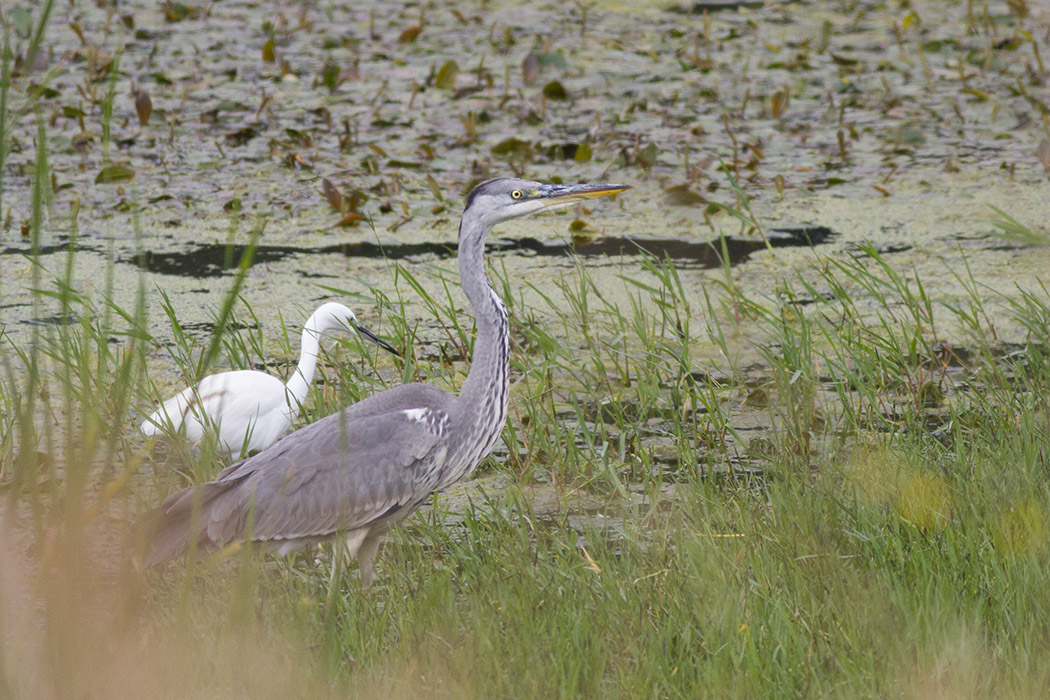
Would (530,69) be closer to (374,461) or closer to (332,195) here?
(332,195)

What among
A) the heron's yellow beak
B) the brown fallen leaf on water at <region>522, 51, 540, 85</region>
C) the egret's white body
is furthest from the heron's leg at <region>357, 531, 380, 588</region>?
the brown fallen leaf on water at <region>522, 51, 540, 85</region>

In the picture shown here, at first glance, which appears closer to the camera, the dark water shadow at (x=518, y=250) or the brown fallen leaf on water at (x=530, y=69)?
the dark water shadow at (x=518, y=250)

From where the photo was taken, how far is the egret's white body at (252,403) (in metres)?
4.03

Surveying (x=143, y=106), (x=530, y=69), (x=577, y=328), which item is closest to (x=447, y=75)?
(x=530, y=69)

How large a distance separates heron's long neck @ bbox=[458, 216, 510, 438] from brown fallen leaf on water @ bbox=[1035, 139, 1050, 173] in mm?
3965

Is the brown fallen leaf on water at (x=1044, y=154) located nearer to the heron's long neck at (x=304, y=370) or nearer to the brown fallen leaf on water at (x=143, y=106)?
the heron's long neck at (x=304, y=370)

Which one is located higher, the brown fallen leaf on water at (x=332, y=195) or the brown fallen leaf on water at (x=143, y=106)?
the brown fallen leaf on water at (x=143, y=106)

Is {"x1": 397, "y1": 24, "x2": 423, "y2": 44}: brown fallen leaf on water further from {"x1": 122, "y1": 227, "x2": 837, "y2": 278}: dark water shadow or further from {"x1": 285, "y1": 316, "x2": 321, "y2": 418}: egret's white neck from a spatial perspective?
{"x1": 285, "y1": 316, "x2": 321, "y2": 418}: egret's white neck

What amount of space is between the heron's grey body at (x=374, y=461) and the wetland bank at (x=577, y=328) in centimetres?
14

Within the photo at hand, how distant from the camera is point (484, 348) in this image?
3520 millimetres

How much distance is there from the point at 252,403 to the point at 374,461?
83 cm

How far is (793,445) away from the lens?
13.2 ft

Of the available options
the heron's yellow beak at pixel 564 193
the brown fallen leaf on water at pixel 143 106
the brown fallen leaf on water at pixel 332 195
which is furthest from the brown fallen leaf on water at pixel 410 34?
the heron's yellow beak at pixel 564 193

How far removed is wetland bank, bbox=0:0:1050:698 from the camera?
2.43 m
